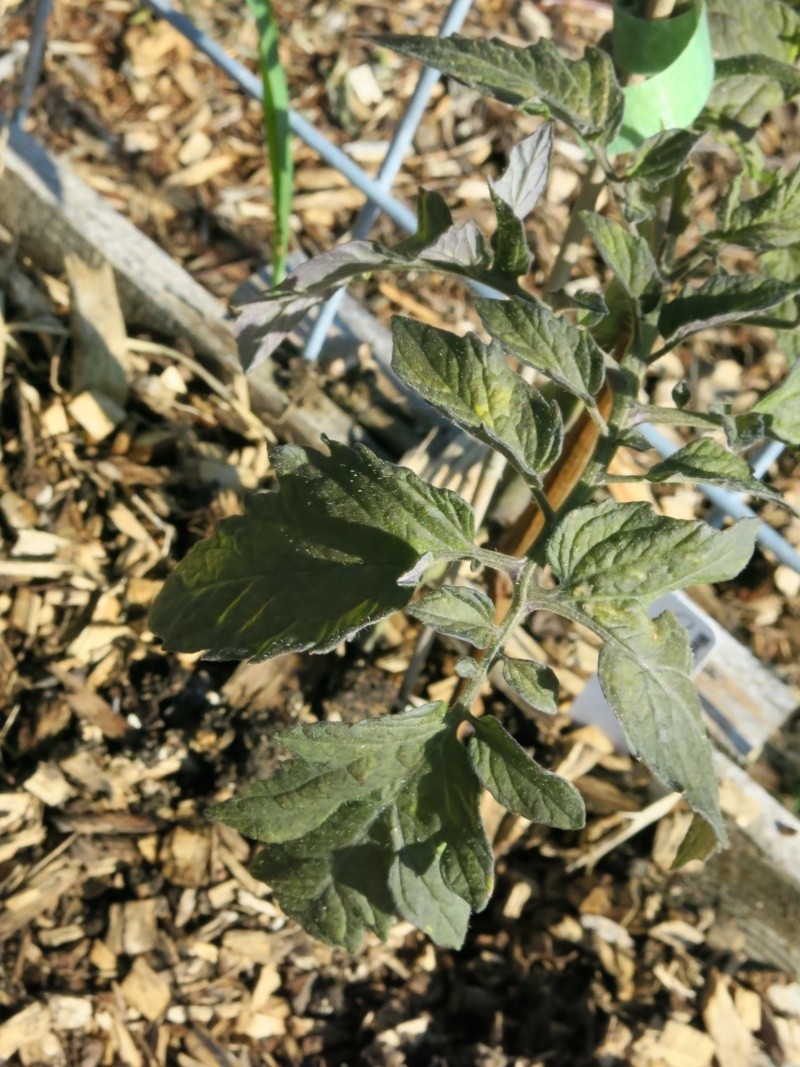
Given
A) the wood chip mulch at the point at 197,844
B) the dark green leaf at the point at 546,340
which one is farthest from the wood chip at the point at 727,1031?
the dark green leaf at the point at 546,340

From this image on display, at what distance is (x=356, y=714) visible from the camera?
67.7 inches

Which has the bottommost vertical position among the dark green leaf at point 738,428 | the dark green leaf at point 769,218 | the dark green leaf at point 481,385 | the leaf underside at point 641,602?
the leaf underside at point 641,602

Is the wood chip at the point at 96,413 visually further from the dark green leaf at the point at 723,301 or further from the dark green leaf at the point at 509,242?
the dark green leaf at the point at 723,301

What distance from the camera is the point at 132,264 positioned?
1.97 meters

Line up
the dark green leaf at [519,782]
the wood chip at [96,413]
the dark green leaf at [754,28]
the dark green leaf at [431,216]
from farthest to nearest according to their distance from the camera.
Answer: the wood chip at [96,413], the dark green leaf at [754,28], the dark green leaf at [431,216], the dark green leaf at [519,782]

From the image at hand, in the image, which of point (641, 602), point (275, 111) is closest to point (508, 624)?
point (641, 602)

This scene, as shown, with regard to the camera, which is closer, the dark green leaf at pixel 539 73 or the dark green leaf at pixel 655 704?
the dark green leaf at pixel 655 704

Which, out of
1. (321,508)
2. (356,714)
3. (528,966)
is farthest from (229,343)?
(528,966)

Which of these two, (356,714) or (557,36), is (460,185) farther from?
(356,714)

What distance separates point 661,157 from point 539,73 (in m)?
0.14

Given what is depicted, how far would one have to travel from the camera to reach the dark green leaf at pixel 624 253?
115 cm

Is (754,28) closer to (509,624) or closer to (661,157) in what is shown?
(661,157)

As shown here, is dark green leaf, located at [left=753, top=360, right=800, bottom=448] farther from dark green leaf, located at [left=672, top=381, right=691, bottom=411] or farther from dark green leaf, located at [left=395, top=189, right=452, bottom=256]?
dark green leaf, located at [left=395, top=189, right=452, bottom=256]

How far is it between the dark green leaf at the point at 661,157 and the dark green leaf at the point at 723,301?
113mm
